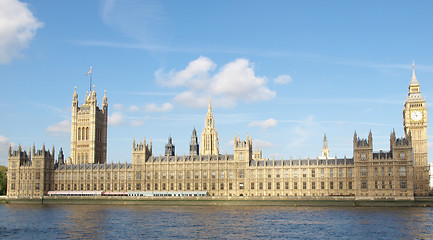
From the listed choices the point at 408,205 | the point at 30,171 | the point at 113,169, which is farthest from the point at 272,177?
the point at 30,171

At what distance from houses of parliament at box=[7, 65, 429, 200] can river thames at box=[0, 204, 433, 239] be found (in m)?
27.1

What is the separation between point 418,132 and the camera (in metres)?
178

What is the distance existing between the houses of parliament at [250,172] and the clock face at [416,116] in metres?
0.32

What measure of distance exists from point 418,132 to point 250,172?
61.5m

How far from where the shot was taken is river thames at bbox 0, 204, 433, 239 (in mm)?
84250

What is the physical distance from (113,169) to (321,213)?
82.3m

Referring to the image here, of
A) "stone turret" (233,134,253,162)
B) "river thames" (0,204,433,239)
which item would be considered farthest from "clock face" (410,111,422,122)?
"river thames" (0,204,433,239)

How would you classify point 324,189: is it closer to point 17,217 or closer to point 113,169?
point 113,169

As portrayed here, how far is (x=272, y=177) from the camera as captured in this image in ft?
524

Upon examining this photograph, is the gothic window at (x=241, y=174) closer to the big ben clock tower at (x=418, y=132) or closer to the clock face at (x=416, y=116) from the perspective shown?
the big ben clock tower at (x=418, y=132)

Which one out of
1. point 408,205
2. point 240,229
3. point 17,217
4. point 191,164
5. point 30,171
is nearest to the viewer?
point 240,229

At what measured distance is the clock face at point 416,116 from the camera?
178750 millimetres

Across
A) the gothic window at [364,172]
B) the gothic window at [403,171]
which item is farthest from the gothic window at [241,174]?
the gothic window at [403,171]

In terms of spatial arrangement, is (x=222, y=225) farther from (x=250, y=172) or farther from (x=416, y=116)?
(x=416, y=116)
